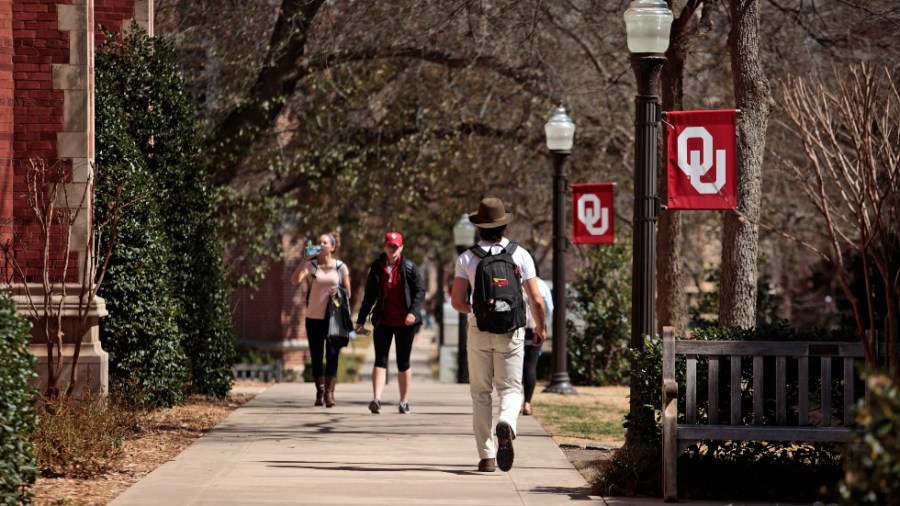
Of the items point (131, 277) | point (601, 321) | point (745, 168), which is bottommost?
point (601, 321)

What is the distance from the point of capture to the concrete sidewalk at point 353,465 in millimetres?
8234

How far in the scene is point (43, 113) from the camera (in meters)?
11.9

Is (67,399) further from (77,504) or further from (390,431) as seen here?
(390,431)

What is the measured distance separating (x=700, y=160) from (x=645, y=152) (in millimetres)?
594

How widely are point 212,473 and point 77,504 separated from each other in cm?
170

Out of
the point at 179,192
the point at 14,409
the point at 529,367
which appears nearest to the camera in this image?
the point at 14,409

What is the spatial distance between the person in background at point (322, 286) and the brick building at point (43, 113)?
2.83m

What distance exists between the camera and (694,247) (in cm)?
3644

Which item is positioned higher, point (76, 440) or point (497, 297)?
point (497, 297)

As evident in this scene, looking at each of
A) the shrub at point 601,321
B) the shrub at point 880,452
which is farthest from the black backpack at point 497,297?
the shrub at point 601,321

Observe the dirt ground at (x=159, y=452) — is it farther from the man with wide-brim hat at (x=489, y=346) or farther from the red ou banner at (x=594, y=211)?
the red ou banner at (x=594, y=211)

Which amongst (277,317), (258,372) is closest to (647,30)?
(258,372)

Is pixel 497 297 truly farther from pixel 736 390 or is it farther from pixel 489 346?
pixel 736 390

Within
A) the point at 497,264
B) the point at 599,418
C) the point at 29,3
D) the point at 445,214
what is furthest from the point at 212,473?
the point at 445,214
